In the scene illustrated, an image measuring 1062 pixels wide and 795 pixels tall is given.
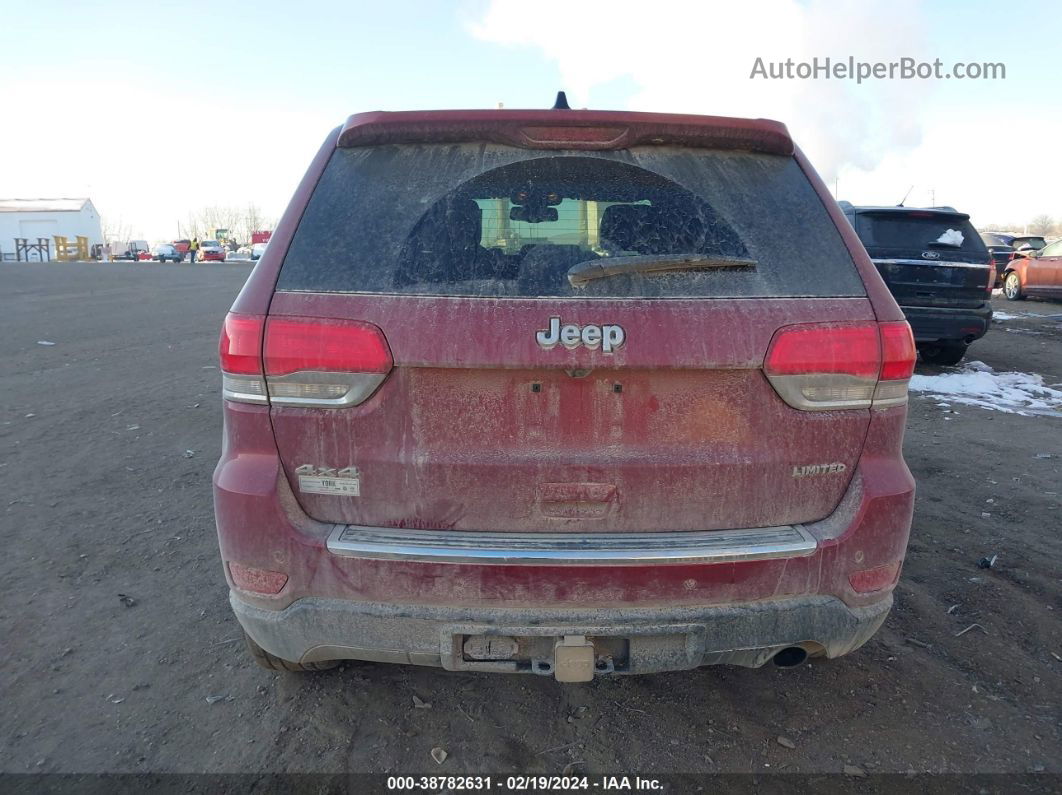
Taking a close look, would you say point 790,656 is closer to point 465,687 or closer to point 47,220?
point 465,687

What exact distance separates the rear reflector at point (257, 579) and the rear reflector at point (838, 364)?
151 cm

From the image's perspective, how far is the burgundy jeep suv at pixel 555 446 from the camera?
1.93 meters

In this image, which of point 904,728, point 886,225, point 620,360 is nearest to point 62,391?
point 620,360

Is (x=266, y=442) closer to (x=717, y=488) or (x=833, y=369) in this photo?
(x=717, y=488)

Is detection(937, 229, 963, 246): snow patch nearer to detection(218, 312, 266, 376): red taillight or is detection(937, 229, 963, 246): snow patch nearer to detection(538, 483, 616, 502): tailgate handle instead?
detection(538, 483, 616, 502): tailgate handle

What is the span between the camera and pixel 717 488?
6.54 feet

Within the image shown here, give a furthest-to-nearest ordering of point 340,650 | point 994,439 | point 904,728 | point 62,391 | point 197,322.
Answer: point 197,322 < point 62,391 < point 994,439 < point 904,728 < point 340,650

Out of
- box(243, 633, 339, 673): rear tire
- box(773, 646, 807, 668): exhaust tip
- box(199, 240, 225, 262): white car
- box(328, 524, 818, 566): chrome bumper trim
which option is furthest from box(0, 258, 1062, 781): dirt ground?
box(199, 240, 225, 262): white car

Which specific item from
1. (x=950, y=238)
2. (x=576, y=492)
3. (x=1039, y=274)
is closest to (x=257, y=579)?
(x=576, y=492)

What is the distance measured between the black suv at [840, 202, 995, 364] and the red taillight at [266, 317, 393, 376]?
8130 mm

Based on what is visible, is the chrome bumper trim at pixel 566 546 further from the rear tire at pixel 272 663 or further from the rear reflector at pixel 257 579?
the rear tire at pixel 272 663

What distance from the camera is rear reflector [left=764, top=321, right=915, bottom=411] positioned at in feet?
6.46

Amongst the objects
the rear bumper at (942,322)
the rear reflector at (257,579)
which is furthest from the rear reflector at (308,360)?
the rear bumper at (942,322)

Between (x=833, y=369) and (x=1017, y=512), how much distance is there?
3342 mm
